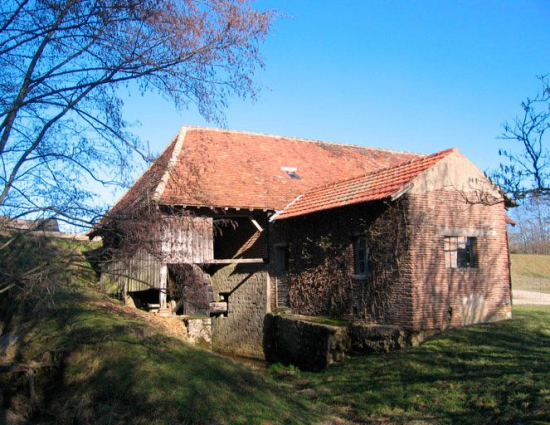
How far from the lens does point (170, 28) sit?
620 cm

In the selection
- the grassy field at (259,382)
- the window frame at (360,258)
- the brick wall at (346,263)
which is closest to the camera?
the grassy field at (259,382)

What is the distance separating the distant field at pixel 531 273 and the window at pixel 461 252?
18025mm

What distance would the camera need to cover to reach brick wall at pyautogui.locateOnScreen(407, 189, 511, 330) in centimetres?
1127

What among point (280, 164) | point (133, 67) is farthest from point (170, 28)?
point (280, 164)

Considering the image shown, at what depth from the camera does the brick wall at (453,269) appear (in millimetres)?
11266

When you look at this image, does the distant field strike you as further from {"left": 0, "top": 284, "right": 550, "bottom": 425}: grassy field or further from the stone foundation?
{"left": 0, "top": 284, "right": 550, "bottom": 425}: grassy field

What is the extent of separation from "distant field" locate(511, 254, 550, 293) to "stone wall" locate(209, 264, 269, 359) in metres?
18.4

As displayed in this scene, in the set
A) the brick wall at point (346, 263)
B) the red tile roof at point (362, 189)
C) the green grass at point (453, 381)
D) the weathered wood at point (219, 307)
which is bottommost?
the green grass at point (453, 381)

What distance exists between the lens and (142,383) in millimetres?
7598

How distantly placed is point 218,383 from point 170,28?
5.25 meters

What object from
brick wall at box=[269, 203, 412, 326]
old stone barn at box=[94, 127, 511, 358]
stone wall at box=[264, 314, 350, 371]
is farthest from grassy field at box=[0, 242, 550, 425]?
brick wall at box=[269, 203, 412, 326]

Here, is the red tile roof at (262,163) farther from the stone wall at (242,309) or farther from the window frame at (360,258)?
the window frame at (360,258)

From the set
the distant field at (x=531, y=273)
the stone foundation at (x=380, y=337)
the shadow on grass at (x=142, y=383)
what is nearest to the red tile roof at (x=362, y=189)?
the stone foundation at (x=380, y=337)

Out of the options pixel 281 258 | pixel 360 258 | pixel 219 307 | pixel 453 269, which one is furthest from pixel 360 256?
pixel 219 307
